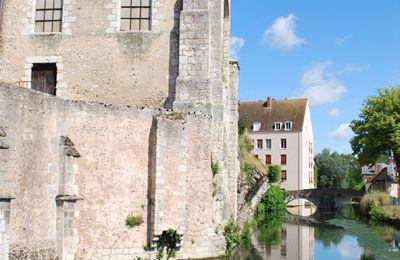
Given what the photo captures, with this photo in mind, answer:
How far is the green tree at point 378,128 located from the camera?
1247 inches

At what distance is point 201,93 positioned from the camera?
1553 cm

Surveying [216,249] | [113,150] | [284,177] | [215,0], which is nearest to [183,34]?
[215,0]

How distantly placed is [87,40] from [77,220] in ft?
24.3

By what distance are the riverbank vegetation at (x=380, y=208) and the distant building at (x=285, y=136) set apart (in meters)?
16.0

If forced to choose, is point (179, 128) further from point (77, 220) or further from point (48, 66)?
point (48, 66)

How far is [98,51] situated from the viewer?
55.7 feet

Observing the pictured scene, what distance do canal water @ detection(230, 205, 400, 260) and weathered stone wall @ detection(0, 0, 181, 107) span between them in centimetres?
670

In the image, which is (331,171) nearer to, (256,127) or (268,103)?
(268,103)

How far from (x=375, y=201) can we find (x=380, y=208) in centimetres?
134

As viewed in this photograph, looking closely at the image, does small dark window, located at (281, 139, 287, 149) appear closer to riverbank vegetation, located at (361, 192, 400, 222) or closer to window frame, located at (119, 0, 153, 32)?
riverbank vegetation, located at (361, 192, 400, 222)

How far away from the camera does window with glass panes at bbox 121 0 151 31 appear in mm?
16984

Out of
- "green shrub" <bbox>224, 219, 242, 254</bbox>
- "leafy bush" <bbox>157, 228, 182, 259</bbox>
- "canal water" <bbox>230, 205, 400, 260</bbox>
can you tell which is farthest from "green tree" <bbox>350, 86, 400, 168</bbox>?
"leafy bush" <bbox>157, 228, 182, 259</bbox>

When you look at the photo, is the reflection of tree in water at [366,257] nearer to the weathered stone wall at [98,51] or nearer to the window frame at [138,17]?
the weathered stone wall at [98,51]

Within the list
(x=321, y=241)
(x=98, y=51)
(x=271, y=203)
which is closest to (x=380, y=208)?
(x=321, y=241)
